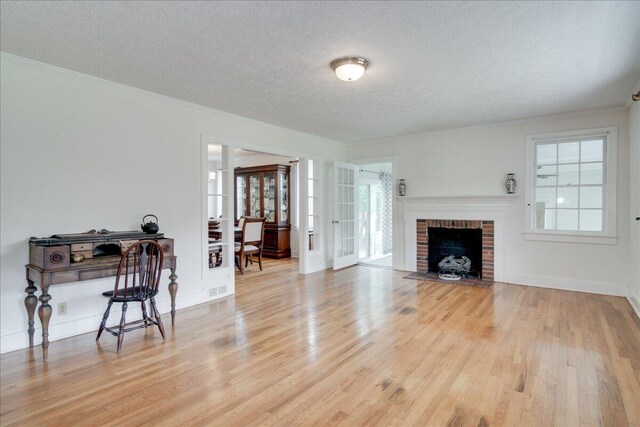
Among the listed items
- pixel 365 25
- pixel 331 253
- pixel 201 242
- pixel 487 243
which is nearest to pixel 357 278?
pixel 331 253

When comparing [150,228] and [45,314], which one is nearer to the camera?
[45,314]

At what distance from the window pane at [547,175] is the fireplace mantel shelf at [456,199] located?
1.37ft

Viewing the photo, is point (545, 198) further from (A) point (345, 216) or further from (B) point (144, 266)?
(B) point (144, 266)

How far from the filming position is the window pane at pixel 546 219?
16.7 feet

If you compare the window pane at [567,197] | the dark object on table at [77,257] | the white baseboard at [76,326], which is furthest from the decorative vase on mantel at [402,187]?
the dark object on table at [77,257]

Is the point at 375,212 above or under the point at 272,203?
under

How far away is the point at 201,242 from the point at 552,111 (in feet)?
16.5

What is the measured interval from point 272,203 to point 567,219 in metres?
5.69

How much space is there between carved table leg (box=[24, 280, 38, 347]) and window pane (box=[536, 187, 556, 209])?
6186 millimetres

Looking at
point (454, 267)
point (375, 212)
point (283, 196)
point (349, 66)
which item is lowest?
point (454, 267)

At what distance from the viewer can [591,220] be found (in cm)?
481

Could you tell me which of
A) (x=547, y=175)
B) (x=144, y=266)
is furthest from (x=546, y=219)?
(x=144, y=266)

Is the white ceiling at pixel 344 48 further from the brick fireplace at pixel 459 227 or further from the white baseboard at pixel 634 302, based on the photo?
the white baseboard at pixel 634 302

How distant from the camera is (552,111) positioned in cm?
473
